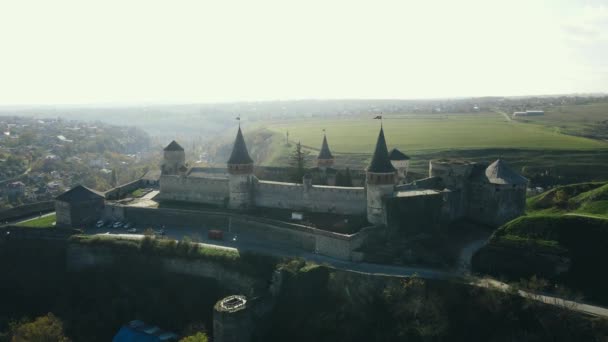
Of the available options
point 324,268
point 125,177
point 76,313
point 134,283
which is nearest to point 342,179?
point 324,268

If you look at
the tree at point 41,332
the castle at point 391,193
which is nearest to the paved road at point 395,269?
the castle at point 391,193

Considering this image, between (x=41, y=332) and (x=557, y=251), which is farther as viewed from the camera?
(x=41, y=332)

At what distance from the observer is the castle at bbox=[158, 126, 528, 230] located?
37.4 metres

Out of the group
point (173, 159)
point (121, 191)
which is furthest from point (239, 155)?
point (121, 191)

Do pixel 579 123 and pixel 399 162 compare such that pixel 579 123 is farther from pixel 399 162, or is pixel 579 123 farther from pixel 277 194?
pixel 277 194

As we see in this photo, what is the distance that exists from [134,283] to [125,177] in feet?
202

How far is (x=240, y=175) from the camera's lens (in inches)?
1780

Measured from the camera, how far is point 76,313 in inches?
1451

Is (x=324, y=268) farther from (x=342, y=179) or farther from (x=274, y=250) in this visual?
(x=342, y=179)

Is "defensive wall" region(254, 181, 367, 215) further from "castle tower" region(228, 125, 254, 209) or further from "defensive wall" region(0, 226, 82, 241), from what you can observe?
"defensive wall" region(0, 226, 82, 241)

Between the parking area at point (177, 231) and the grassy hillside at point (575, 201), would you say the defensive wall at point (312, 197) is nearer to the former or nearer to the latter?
the parking area at point (177, 231)

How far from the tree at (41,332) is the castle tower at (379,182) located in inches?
959

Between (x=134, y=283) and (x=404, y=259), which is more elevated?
(x=404, y=259)

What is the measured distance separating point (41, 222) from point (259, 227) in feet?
82.6
